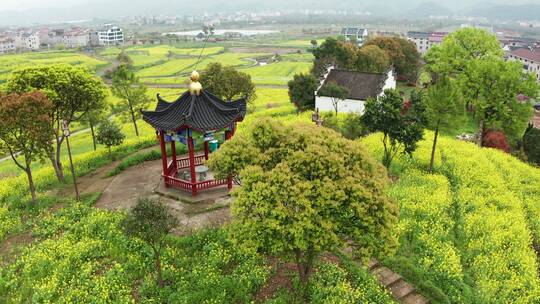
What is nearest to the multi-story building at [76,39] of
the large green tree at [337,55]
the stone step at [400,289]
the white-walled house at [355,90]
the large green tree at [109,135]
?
the large green tree at [337,55]

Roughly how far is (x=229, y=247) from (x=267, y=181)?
244 inches

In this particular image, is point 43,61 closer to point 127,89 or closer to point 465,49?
point 127,89

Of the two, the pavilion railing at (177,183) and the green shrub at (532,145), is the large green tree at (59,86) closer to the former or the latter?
the pavilion railing at (177,183)

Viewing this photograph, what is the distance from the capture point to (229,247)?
1983cm

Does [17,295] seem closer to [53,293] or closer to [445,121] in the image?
[53,293]

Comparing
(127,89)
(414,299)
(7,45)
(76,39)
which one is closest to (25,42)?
(7,45)

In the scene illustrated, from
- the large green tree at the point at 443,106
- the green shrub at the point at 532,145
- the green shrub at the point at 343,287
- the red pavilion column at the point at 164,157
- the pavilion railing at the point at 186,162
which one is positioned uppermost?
the large green tree at the point at 443,106

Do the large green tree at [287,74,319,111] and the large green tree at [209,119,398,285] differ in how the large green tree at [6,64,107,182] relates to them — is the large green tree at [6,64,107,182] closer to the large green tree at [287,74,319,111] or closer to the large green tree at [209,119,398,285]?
the large green tree at [209,119,398,285]

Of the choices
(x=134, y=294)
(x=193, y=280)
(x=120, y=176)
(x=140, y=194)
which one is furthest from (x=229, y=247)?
(x=120, y=176)

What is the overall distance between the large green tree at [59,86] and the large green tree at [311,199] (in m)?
15.4

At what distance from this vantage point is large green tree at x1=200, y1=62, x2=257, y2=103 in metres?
40.4

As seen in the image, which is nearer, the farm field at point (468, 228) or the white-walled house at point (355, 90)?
the farm field at point (468, 228)

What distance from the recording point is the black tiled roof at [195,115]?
23406 millimetres

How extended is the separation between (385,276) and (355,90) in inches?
1258
